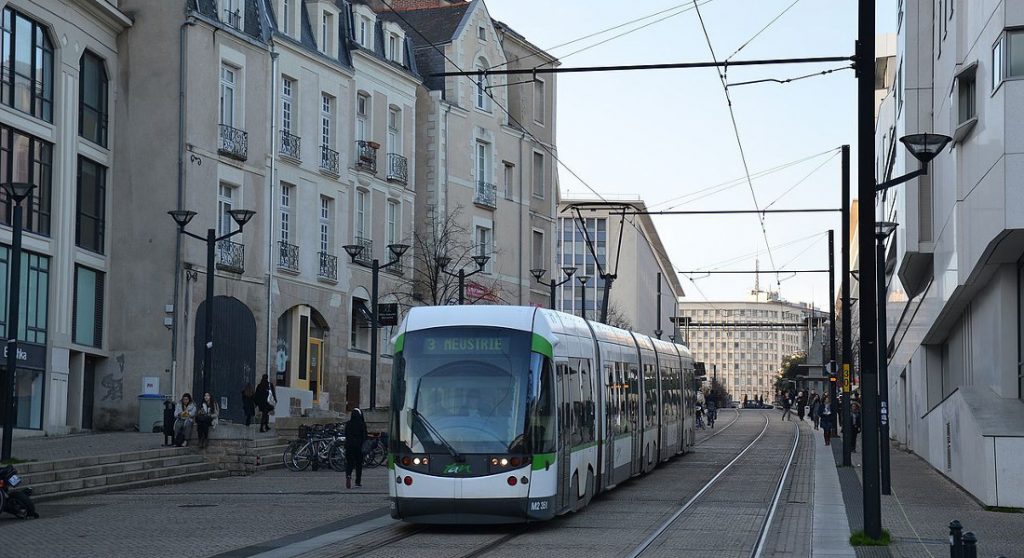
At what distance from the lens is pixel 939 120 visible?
113ft

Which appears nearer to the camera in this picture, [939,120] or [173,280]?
[939,120]

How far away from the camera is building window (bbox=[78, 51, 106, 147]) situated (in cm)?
4166

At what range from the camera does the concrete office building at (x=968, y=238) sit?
964 inches

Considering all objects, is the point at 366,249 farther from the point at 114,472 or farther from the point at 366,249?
the point at 114,472

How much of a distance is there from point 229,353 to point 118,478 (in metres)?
16.4

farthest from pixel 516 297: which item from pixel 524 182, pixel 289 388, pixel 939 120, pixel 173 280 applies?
pixel 939 120

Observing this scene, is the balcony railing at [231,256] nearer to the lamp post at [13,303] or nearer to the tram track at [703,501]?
the tram track at [703,501]

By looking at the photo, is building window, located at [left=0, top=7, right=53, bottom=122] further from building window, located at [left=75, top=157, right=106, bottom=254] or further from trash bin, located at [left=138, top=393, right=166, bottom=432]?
trash bin, located at [left=138, top=393, right=166, bottom=432]

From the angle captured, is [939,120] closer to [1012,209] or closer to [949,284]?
[949,284]

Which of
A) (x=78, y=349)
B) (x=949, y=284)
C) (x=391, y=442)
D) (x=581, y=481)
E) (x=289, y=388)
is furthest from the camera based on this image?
(x=289, y=388)

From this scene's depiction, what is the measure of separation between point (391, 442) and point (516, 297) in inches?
1795

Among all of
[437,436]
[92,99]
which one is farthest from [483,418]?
[92,99]

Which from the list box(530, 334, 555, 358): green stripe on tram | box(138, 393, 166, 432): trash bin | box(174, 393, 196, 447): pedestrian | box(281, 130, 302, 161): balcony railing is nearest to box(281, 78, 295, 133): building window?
box(281, 130, 302, 161): balcony railing

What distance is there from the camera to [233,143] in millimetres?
44938
